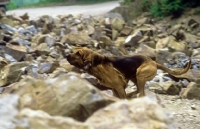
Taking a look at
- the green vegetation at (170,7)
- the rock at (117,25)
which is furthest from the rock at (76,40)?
the green vegetation at (170,7)

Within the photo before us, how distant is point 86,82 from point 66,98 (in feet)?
0.69

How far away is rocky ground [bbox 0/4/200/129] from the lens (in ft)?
10.6

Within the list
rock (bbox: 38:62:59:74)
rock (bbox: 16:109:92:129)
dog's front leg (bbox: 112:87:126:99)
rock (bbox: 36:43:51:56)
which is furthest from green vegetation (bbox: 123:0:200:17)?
rock (bbox: 16:109:92:129)

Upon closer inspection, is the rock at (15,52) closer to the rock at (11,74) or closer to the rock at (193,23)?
the rock at (11,74)

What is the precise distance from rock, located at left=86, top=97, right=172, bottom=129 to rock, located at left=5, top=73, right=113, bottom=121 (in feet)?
0.66

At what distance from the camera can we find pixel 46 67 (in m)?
10.9

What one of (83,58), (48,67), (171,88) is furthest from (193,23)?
(83,58)

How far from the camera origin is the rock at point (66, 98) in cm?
350

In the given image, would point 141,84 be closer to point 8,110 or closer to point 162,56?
point 8,110

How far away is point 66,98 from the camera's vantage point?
3.53 metres

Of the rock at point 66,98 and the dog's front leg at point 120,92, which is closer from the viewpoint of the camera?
the rock at point 66,98

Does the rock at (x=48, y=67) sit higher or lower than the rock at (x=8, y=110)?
lower

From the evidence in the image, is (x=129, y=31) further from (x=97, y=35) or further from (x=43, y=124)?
(x=43, y=124)

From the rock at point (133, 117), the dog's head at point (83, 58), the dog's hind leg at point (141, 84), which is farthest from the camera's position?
the dog's hind leg at point (141, 84)
